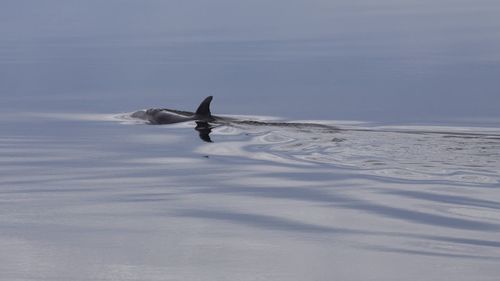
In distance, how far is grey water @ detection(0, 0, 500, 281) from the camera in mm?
12117

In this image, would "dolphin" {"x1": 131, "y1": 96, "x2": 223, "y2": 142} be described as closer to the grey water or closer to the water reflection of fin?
the water reflection of fin

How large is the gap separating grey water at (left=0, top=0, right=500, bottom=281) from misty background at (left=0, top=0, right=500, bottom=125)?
0.47ft

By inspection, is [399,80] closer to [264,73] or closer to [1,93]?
[264,73]

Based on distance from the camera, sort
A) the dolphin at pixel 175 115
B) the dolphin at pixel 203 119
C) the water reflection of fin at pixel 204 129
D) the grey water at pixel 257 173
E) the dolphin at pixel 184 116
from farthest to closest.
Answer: the dolphin at pixel 175 115 → the dolphin at pixel 184 116 → the dolphin at pixel 203 119 → the water reflection of fin at pixel 204 129 → the grey water at pixel 257 173

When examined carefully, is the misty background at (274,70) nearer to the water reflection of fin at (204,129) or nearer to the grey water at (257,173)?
the grey water at (257,173)

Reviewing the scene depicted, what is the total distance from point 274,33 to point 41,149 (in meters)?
41.0

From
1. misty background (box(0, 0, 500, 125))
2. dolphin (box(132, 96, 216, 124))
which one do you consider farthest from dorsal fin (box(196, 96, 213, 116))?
misty background (box(0, 0, 500, 125))

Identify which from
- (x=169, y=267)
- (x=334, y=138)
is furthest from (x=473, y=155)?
(x=169, y=267)

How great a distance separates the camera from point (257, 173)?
17.4 metres

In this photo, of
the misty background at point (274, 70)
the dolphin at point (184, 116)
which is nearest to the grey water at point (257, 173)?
the misty background at point (274, 70)

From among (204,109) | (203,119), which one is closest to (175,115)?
(203,119)

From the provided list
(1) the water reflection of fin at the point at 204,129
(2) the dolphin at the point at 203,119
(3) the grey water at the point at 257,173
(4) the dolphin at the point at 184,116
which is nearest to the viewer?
(3) the grey water at the point at 257,173

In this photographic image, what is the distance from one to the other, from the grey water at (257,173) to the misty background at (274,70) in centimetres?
14

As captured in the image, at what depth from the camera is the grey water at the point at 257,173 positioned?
12117 mm
